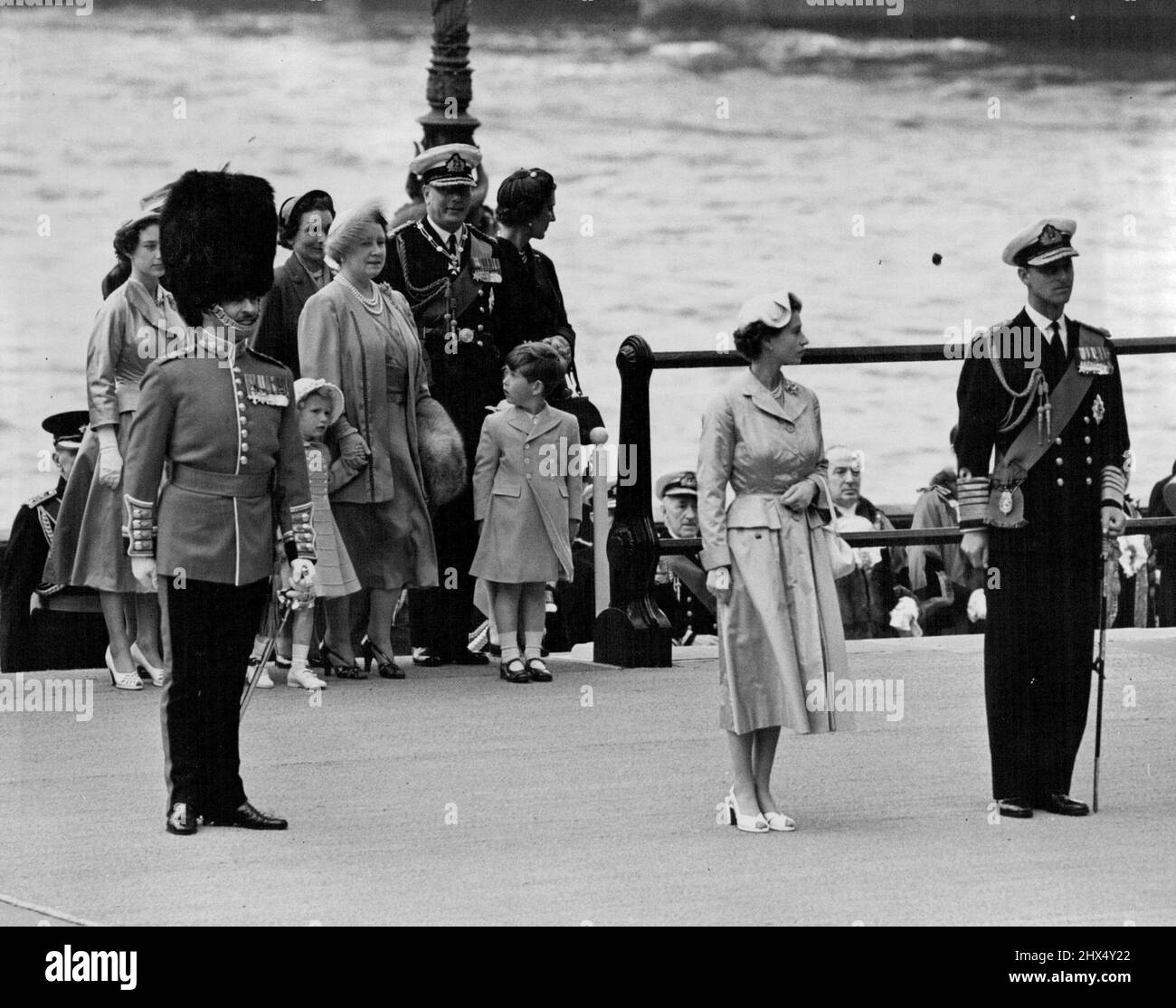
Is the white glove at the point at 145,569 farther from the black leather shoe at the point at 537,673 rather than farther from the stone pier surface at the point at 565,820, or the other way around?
the black leather shoe at the point at 537,673

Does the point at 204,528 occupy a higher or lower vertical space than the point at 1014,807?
higher

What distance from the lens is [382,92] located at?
16.2 metres

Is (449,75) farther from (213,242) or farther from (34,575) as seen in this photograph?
(213,242)

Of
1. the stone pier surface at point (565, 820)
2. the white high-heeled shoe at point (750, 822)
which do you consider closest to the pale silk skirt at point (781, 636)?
the white high-heeled shoe at point (750, 822)

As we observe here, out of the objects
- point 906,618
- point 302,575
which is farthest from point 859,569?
point 302,575

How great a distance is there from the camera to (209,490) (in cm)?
704

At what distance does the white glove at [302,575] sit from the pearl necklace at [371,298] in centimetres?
269

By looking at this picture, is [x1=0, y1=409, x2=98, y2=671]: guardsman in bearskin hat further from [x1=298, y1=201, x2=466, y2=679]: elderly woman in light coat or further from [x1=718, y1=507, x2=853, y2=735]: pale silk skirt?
[x1=718, y1=507, x2=853, y2=735]: pale silk skirt

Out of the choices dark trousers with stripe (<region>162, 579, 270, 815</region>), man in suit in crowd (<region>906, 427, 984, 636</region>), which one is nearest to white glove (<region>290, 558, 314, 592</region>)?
dark trousers with stripe (<region>162, 579, 270, 815</region>)

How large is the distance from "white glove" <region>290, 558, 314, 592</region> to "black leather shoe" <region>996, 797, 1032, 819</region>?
2160 millimetres

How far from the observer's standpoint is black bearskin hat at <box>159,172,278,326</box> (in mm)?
7086

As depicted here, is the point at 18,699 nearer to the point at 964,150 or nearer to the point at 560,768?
the point at 560,768

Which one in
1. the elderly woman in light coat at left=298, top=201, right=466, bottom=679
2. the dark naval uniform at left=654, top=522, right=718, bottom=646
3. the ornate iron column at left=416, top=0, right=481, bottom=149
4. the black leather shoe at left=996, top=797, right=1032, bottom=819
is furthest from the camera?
the ornate iron column at left=416, top=0, right=481, bottom=149

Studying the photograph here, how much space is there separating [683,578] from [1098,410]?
4363mm
